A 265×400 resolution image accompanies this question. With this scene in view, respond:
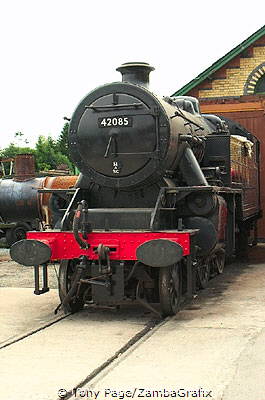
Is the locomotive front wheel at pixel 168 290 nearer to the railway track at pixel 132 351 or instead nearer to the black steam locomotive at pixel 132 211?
the black steam locomotive at pixel 132 211

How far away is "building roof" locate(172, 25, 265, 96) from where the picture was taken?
15.8 metres

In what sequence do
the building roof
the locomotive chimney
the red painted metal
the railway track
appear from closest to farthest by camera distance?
1. the railway track
2. the red painted metal
3. the locomotive chimney
4. the building roof

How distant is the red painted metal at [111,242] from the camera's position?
6402 mm

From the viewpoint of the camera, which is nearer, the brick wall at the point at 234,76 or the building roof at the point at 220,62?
the building roof at the point at 220,62

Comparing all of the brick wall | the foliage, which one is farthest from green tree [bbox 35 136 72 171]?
the brick wall

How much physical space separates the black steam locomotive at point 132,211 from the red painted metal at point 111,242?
1 centimetres

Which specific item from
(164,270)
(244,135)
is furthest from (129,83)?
(244,135)

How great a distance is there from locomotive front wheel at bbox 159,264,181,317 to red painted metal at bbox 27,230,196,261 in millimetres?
382

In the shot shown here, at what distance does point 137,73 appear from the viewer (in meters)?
7.50

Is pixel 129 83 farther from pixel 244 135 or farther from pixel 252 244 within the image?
pixel 252 244

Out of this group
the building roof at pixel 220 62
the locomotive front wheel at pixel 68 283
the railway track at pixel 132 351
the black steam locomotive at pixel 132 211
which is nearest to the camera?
the railway track at pixel 132 351

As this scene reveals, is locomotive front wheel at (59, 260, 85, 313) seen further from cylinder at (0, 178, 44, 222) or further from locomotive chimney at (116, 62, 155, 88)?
cylinder at (0, 178, 44, 222)

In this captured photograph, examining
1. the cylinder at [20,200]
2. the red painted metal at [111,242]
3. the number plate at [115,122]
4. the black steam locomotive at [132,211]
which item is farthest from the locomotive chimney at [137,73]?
the cylinder at [20,200]

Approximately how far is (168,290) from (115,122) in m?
2.06
